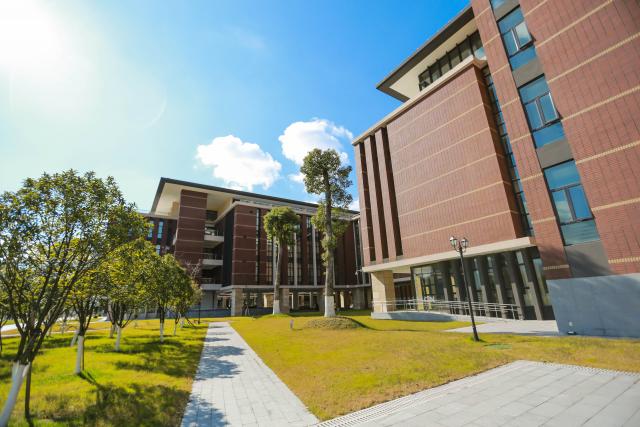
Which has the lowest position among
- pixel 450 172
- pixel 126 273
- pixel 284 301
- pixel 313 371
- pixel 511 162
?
pixel 313 371

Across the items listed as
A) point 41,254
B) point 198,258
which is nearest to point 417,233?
point 41,254

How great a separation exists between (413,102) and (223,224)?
44034mm

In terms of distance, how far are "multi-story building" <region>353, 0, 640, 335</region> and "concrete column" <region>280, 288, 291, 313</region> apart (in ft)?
74.8

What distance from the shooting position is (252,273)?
2106 inches

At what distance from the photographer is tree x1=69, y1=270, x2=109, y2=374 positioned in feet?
32.6

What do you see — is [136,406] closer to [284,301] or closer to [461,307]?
[461,307]

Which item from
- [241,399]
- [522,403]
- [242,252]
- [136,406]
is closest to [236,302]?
[242,252]

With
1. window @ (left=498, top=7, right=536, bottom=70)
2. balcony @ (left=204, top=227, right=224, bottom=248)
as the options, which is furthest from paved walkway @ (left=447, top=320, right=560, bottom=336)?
balcony @ (left=204, top=227, right=224, bottom=248)

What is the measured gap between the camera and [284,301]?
53.4 meters

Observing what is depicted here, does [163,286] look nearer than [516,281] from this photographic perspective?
Yes

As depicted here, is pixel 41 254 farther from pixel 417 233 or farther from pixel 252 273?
pixel 252 273

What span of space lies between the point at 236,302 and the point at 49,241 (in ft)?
148

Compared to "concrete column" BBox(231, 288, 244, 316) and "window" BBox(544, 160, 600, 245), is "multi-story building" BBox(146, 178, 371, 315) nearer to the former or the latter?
"concrete column" BBox(231, 288, 244, 316)

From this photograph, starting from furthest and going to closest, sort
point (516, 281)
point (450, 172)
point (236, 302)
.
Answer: point (236, 302), point (450, 172), point (516, 281)
